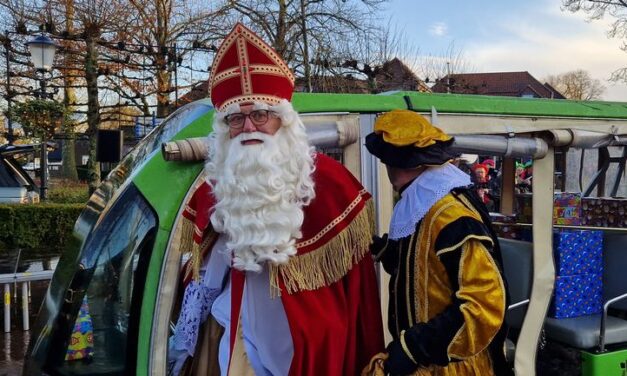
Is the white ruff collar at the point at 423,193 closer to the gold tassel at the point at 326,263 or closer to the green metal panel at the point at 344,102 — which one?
the gold tassel at the point at 326,263

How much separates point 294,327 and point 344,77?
11.6m

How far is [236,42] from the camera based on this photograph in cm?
223

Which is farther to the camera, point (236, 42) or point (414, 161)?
point (236, 42)

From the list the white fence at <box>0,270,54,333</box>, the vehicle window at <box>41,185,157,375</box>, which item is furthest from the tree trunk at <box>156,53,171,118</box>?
the vehicle window at <box>41,185,157,375</box>

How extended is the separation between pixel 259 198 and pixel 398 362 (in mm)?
738

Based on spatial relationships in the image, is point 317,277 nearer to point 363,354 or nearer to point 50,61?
point 363,354

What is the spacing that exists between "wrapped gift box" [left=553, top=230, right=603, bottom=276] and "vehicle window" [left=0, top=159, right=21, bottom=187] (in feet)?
43.3

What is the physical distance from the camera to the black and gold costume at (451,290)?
186cm

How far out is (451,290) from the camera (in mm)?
1998

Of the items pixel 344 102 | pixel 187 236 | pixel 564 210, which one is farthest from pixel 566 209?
pixel 187 236

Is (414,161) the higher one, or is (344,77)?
(344,77)

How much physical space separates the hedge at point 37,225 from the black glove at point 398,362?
10.0 meters

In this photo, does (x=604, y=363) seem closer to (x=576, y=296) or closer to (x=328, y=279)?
(x=576, y=296)

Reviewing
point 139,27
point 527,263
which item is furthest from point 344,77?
point 527,263
